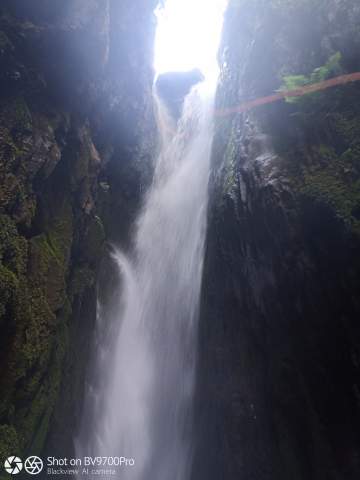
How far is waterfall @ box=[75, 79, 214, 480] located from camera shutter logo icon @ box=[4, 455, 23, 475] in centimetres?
333

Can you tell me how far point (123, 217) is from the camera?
46.2ft

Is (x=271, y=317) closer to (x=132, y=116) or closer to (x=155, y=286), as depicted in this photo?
(x=155, y=286)

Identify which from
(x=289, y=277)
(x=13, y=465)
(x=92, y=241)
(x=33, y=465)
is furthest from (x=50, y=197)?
(x=289, y=277)

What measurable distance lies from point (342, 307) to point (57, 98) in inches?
361

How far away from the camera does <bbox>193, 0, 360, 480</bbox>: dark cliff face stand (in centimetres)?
517

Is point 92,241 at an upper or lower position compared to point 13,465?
upper

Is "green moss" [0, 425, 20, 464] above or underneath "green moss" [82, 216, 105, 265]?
underneath

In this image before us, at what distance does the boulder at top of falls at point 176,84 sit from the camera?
23172 mm

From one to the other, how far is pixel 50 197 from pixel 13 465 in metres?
6.02

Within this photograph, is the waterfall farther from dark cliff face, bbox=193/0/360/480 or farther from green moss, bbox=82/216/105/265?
green moss, bbox=82/216/105/265

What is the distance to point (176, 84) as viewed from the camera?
24.1 meters

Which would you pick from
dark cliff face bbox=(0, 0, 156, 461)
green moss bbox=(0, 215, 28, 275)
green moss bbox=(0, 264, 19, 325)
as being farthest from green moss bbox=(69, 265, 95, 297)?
green moss bbox=(0, 264, 19, 325)

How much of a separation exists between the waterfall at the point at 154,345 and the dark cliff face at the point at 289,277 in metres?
0.83

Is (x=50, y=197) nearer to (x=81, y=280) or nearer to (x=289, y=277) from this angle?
(x=81, y=280)
